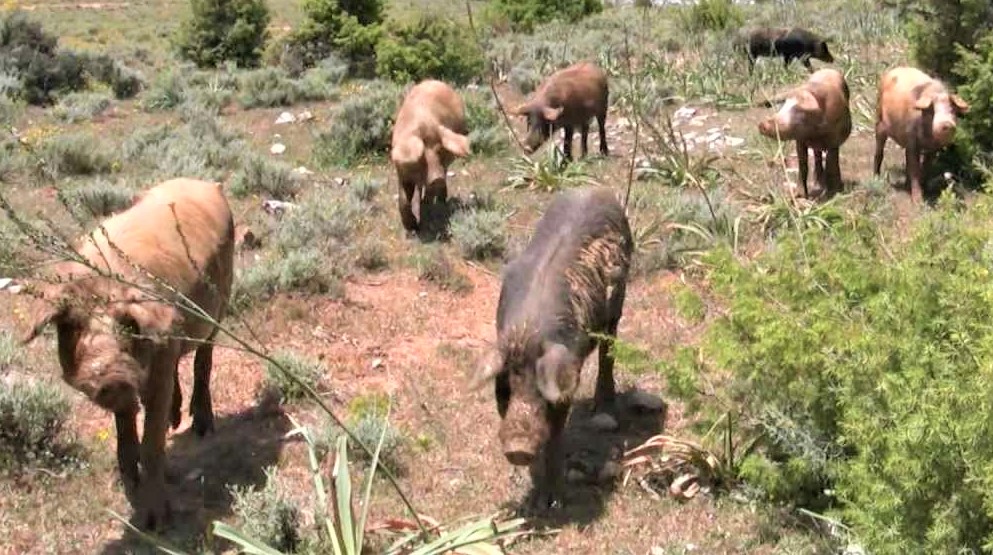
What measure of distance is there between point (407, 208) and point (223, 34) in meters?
13.3

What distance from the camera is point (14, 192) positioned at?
12.0 meters

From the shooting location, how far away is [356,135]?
45.6 feet

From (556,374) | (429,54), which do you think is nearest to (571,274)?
(556,374)

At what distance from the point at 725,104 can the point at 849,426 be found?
11845 mm

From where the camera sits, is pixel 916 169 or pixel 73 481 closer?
pixel 73 481

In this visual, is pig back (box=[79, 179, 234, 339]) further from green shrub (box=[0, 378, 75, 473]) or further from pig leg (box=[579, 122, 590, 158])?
pig leg (box=[579, 122, 590, 158])

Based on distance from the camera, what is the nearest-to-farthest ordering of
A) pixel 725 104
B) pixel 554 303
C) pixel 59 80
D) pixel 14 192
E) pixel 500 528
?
pixel 500 528 → pixel 554 303 → pixel 14 192 → pixel 725 104 → pixel 59 80

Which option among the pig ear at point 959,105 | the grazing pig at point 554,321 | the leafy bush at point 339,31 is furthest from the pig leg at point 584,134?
the leafy bush at point 339,31

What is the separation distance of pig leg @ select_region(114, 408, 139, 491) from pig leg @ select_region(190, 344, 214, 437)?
3.85 ft

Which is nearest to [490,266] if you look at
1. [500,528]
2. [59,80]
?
[500,528]

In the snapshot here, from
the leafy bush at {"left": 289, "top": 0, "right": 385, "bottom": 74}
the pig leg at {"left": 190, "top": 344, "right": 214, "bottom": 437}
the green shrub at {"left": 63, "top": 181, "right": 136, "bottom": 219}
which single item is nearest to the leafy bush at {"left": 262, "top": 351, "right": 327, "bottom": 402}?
Result: the pig leg at {"left": 190, "top": 344, "right": 214, "bottom": 437}

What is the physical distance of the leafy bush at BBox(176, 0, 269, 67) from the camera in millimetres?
22234

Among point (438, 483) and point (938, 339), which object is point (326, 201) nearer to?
point (438, 483)

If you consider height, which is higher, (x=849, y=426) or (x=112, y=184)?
(x=849, y=426)
